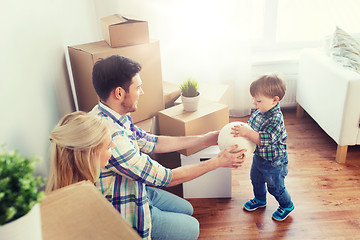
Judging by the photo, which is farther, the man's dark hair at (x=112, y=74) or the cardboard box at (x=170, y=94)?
the cardboard box at (x=170, y=94)

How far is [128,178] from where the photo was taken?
1365 millimetres

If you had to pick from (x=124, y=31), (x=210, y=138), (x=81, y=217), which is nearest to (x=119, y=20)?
(x=124, y=31)

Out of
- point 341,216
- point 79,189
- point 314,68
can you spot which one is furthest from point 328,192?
point 79,189

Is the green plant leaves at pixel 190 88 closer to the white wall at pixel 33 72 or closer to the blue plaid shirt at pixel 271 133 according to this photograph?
the blue plaid shirt at pixel 271 133

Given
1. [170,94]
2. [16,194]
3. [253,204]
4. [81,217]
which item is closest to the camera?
[16,194]

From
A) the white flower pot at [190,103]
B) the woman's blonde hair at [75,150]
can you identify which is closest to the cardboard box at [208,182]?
the white flower pot at [190,103]

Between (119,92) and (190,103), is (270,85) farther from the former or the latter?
(119,92)

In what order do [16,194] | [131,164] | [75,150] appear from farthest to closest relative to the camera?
[131,164], [75,150], [16,194]

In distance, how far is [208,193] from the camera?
2107 mm

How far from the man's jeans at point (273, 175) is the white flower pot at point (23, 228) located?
1.40 m

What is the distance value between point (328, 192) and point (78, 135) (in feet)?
5.61

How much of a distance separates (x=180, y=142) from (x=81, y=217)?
110cm

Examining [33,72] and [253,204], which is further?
[253,204]

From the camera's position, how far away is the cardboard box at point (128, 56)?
168 cm
